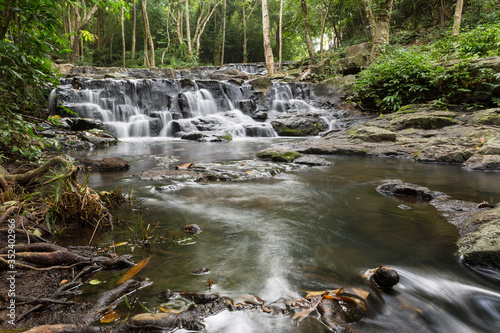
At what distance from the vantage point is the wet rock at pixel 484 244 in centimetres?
199

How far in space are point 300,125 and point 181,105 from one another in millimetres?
6594

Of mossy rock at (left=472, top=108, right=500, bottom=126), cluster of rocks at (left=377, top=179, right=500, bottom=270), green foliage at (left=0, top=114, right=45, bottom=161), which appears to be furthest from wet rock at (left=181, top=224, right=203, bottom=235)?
mossy rock at (left=472, top=108, right=500, bottom=126)

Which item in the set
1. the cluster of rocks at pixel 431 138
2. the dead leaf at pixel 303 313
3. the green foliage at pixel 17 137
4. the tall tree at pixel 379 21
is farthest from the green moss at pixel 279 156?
the tall tree at pixel 379 21

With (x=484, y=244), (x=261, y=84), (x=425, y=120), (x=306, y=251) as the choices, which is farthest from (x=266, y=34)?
(x=484, y=244)

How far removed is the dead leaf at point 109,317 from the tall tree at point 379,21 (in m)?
15.8

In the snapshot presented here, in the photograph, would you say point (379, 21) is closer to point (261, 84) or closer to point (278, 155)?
point (261, 84)

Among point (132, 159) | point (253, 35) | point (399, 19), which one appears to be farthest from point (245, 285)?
point (253, 35)

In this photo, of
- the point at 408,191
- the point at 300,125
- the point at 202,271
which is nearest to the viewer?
the point at 202,271

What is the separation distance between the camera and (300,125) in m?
12.8

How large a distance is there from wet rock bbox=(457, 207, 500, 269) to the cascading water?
1036cm

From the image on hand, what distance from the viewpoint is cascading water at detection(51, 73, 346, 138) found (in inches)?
506

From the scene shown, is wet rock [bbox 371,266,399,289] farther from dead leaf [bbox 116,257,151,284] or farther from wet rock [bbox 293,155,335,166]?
wet rock [bbox 293,155,335,166]

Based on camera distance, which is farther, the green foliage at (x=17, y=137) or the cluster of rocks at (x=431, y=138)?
the cluster of rocks at (x=431, y=138)

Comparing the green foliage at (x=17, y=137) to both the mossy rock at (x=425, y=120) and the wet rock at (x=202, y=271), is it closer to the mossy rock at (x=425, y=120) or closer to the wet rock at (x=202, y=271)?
the wet rock at (x=202, y=271)
